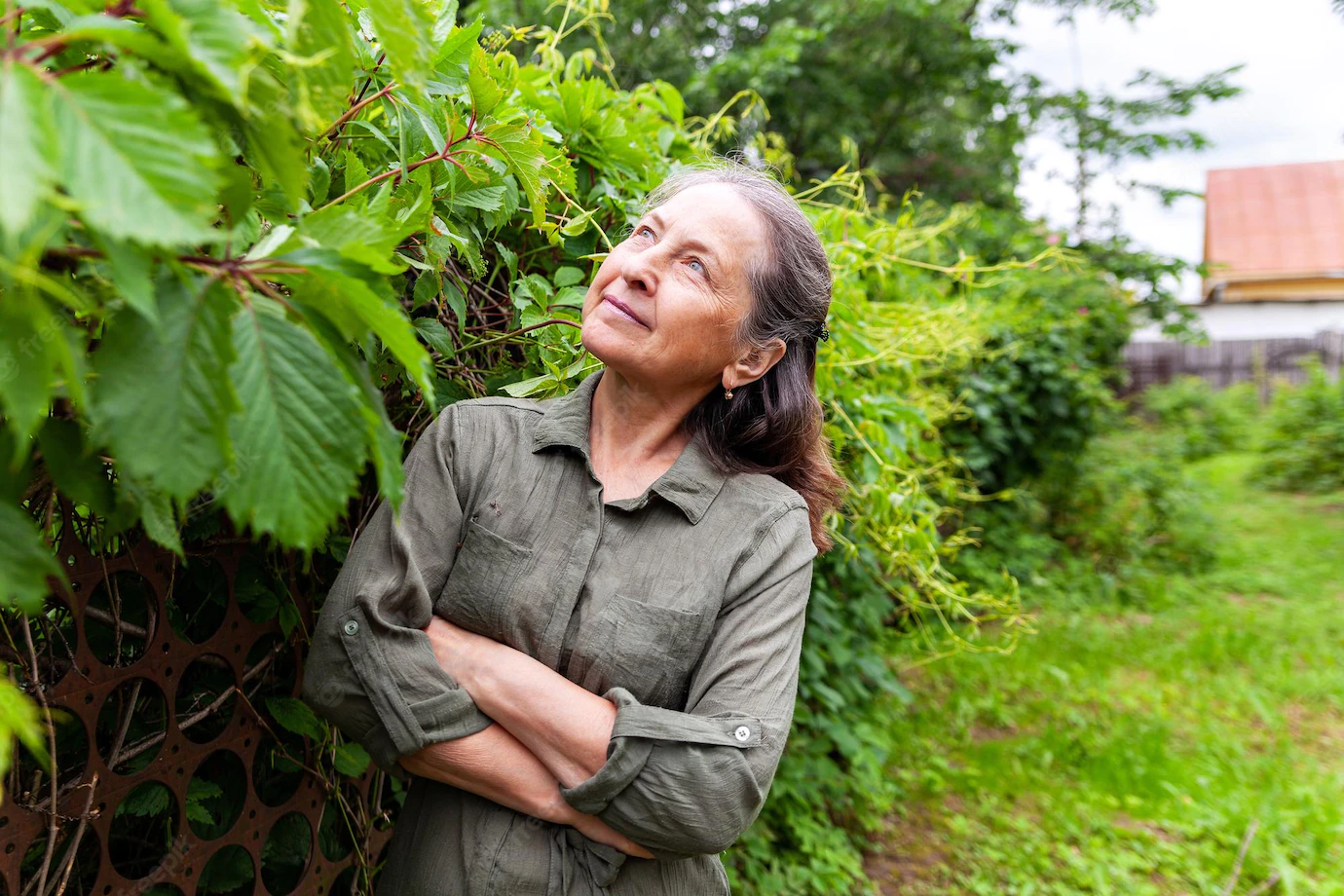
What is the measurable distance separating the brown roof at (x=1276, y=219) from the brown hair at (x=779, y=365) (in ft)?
88.9

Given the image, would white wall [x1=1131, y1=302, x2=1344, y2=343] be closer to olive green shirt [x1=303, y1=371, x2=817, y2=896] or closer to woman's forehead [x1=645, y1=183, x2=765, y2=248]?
woman's forehead [x1=645, y1=183, x2=765, y2=248]

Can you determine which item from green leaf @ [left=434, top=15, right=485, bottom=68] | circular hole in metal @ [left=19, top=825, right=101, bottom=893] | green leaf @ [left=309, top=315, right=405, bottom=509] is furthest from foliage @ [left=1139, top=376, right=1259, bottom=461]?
green leaf @ [left=309, top=315, right=405, bottom=509]

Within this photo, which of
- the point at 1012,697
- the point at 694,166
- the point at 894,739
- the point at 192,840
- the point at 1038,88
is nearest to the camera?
the point at 192,840

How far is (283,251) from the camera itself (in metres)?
0.72

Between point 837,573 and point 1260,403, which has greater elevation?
point 837,573

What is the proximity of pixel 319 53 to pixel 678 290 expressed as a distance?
2.66 ft

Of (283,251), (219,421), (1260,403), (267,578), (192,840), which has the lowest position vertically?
(1260,403)

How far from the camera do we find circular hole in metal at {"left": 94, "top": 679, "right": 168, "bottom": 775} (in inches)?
47.6

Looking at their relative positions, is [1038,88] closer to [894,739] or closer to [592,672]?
[894,739]

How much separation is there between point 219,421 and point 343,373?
102mm

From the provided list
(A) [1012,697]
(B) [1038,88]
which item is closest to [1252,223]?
(B) [1038,88]

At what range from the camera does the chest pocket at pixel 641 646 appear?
4.44 ft

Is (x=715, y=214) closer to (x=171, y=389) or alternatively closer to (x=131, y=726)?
(x=171, y=389)

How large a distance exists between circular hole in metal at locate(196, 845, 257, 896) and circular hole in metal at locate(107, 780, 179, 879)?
0.08 metres
